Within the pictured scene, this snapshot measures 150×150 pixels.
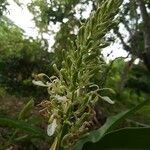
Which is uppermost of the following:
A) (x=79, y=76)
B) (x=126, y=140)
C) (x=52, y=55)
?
(x=52, y=55)

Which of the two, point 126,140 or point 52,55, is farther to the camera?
point 52,55

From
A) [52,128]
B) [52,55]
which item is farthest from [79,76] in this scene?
[52,55]

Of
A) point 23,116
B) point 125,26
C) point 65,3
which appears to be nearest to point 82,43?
point 23,116

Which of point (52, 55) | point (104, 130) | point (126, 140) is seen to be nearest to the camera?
point (126, 140)

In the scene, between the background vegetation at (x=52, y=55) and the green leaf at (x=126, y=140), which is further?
the background vegetation at (x=52, y=55)

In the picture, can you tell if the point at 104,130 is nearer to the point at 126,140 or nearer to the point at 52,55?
the point at 126,140

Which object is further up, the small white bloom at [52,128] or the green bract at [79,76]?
the green bract at [79,76]

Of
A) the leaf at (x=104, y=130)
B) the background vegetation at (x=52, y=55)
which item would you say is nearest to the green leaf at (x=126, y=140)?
the leaf at (x=104, y=130)

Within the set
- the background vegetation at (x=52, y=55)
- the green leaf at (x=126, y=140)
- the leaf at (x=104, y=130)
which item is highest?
the background vegetation at (x=52, y=55)

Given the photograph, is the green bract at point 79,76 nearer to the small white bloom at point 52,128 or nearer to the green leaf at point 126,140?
the small white bloom at point 52,128
